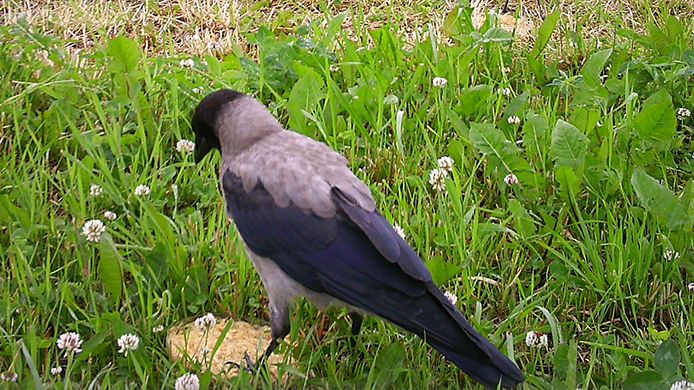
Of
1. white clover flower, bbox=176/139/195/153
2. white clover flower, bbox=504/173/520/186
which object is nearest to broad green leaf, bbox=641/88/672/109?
white clover flower, bbox=504/173/520/186

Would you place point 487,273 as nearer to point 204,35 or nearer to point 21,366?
point 21,366

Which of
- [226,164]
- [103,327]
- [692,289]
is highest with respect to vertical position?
[226,164]

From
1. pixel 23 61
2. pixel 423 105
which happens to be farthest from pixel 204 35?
pixel 423 105

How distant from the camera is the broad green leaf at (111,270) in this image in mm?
3311

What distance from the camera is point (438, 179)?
12.4 ft

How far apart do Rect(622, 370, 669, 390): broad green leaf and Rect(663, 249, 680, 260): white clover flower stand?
2.29 feet

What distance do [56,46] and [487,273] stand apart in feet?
8.73

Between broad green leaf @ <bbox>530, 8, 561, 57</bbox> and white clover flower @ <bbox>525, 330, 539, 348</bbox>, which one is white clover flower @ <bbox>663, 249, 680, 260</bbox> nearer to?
white clover flower @ <bbox>525, 330, 539, 348</bbox>

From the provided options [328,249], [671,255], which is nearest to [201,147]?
[328,249]

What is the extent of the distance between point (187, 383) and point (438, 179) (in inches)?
56.0

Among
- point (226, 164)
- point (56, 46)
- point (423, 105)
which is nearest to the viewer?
point (226, 164)

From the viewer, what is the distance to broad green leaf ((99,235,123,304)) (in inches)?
130

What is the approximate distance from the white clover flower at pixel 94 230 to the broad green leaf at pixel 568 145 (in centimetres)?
184

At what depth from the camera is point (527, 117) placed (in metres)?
→ 4.09
